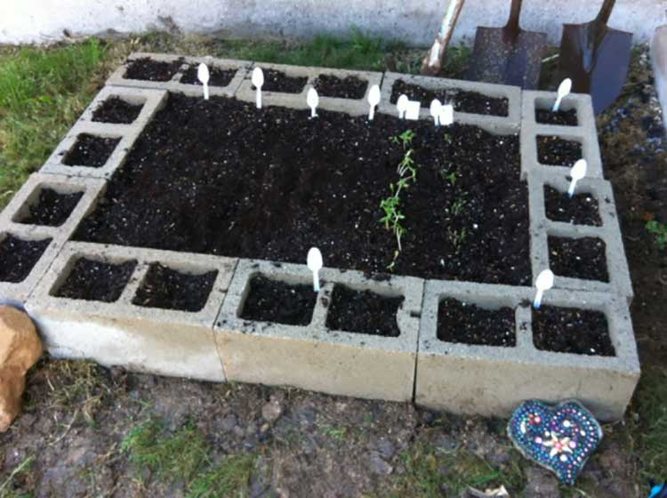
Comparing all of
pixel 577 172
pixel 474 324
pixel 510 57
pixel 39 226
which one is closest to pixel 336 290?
pixel 474 324

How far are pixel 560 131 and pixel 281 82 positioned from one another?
1297 mm

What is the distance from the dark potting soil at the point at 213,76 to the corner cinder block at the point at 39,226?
811 mm

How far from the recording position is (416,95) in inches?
128

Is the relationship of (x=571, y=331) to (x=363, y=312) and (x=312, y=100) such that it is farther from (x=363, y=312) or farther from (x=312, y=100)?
(x=312, y=100)

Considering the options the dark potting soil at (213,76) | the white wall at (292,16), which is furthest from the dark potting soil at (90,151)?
the white wall at (292,16)

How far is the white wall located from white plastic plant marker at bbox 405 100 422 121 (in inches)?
40.5

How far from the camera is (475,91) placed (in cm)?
325

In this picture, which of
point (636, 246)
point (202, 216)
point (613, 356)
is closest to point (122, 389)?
point (202, 216)

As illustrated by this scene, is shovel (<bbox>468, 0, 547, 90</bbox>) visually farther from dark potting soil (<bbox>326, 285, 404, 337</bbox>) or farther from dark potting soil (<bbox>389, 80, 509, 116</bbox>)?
dark potting soil (<bbox>326, 285, 404, 337</bbox>)

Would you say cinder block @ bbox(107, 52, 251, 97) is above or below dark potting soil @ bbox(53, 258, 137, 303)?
above

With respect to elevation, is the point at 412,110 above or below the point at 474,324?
above

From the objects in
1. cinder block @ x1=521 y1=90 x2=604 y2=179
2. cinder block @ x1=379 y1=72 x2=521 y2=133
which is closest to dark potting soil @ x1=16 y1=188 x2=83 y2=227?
cinder block @ x1=379 y1=72 x2=521 y2=133

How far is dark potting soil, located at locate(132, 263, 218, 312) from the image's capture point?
2.38 metres

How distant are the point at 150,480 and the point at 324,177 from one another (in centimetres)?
134
